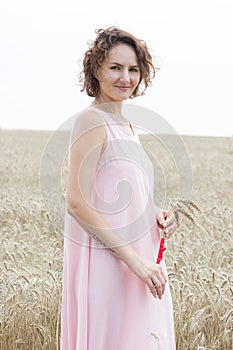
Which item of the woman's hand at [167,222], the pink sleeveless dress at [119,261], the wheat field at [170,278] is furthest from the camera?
the wheat field at [170,278]

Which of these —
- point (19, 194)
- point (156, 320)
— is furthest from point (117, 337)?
point (19, 194)

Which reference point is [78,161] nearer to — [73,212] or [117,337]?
[73,212]

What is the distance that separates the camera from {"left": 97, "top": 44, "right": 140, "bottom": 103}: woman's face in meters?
2.62

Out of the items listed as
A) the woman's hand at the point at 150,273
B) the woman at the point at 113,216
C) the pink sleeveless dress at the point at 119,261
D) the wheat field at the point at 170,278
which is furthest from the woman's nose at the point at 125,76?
the woman's hand at the point at 150,273

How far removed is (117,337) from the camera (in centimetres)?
273

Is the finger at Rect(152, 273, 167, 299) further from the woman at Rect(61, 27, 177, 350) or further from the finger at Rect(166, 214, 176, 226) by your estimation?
the finger at Rect(166, 214, 176, 226)

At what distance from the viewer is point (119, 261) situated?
2650 mm

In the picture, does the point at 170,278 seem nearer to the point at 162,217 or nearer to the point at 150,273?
the point at 162,217

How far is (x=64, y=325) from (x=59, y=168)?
0.74m

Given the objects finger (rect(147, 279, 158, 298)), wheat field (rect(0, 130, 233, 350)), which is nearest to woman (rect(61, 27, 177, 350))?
finger (rect(147, 279, 158, 298))

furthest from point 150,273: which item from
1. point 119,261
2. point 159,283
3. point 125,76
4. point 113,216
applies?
point 125,76

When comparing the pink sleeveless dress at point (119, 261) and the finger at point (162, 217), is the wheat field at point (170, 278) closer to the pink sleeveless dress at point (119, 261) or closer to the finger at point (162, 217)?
the finger at point (162, 217)

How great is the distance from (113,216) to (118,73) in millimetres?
598

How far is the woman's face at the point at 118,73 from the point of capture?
2.62m
